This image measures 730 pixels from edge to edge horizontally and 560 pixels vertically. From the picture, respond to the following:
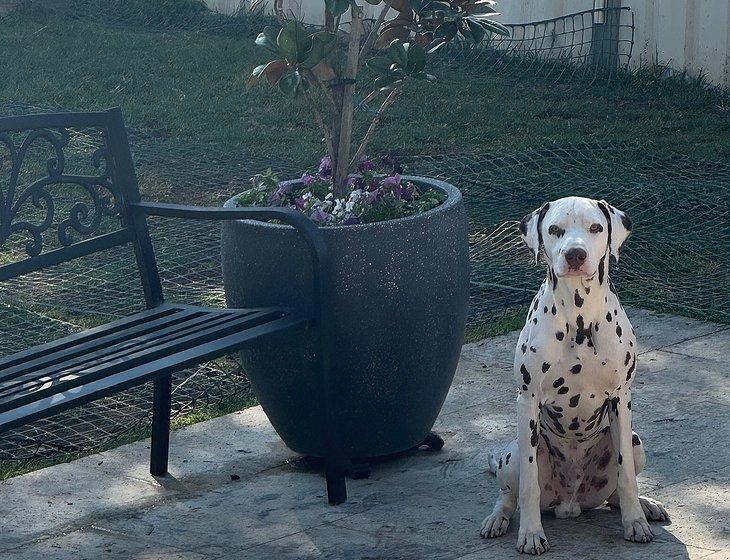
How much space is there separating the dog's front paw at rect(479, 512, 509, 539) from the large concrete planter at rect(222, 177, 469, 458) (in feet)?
1.91

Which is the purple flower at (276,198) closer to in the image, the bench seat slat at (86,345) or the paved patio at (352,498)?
the bench seat slat at (86,345)

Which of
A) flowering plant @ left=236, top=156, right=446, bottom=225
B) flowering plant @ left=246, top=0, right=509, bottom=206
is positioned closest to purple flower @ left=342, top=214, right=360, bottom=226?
flowering plant @ left=236, top=156, right=446, bottom=225

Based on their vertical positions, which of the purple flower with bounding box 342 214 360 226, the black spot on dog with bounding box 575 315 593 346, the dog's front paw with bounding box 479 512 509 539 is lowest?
the dog's front paw with bounding box 479 512 509 539

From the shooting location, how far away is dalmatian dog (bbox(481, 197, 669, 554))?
333cm

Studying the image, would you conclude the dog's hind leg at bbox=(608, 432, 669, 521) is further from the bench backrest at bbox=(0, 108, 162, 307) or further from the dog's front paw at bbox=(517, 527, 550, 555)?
the bench backrest at bbox=(0, 108, 162, 307)

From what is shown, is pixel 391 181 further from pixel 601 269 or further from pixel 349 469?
pixel 601 269

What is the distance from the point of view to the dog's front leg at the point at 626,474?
3.46 meters

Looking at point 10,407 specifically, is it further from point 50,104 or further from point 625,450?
point 50,104

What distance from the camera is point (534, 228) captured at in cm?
340

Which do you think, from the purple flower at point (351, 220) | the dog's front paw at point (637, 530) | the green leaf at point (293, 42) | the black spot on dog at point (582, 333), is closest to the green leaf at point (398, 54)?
the green leaf at point (293, 42)

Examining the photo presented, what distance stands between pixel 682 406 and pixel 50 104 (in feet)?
25.7

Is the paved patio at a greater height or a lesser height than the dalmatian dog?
lesser

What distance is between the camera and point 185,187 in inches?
334

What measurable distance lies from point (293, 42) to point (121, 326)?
3.51ft
